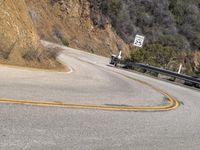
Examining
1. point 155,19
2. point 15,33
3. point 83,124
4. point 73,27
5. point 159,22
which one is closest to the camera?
point 83,124

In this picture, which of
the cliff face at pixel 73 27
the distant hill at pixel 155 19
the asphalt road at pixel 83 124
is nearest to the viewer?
the asphalt road at pixel 83 124

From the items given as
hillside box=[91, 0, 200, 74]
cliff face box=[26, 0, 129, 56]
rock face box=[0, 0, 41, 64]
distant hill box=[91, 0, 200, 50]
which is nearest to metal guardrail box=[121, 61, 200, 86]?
rock face box=[0, 0, 41, 64]

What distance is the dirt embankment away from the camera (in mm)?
20016

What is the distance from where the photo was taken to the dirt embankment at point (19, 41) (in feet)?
65.7

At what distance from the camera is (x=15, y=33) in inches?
852

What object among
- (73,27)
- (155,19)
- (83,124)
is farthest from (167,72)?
(155,19)

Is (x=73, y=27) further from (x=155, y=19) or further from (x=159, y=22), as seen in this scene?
(x=159, y=22)

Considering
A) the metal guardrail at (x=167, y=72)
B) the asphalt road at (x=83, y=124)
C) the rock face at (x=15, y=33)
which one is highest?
the rock face at (x=15, y=33)

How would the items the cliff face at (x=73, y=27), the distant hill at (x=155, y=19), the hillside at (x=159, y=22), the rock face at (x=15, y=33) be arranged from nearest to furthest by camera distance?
the rock face at (x=15, y=33)
the cliff face at (x=73, y=27)
the hillside at (x=159, y=22)
the distant hill at (x=155, y=19)

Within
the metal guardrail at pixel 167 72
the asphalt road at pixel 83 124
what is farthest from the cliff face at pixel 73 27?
the asphalt road at pixel 83 124

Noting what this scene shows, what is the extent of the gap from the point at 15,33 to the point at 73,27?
111ft

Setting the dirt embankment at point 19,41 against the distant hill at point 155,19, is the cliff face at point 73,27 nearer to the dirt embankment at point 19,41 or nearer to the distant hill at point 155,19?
the distant hill at point 155,19

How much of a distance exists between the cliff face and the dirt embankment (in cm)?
2665

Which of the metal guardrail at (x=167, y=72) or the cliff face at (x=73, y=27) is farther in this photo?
the cliff face at (x=73, y=27)
